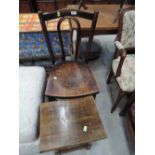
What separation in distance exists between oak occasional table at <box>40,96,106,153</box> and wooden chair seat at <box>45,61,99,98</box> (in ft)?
0.21

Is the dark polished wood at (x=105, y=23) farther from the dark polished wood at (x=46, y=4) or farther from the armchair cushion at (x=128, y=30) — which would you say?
the dark polished wood at (x=46, y=4)

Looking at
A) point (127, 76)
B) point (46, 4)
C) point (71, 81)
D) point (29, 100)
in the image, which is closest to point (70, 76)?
point (71, 81)

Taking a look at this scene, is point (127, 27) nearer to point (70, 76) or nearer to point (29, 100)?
point (70, 76)

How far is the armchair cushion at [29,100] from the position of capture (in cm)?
107

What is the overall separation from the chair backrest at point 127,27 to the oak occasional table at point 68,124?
0.68 meters

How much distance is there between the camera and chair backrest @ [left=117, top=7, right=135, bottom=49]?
132 cm

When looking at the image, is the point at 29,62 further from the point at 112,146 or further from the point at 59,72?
the point at 112,146

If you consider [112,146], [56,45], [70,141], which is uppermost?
[56,45]

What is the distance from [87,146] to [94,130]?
0.39 metres

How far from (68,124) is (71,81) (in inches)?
15.5

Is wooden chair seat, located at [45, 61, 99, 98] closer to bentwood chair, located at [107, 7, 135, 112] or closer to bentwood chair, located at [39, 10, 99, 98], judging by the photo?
bentwood chair, located at [39, 10, 99, 98]

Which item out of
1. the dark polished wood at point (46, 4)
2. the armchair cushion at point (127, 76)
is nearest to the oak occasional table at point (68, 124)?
the armchair cushion at point (127, 76)
